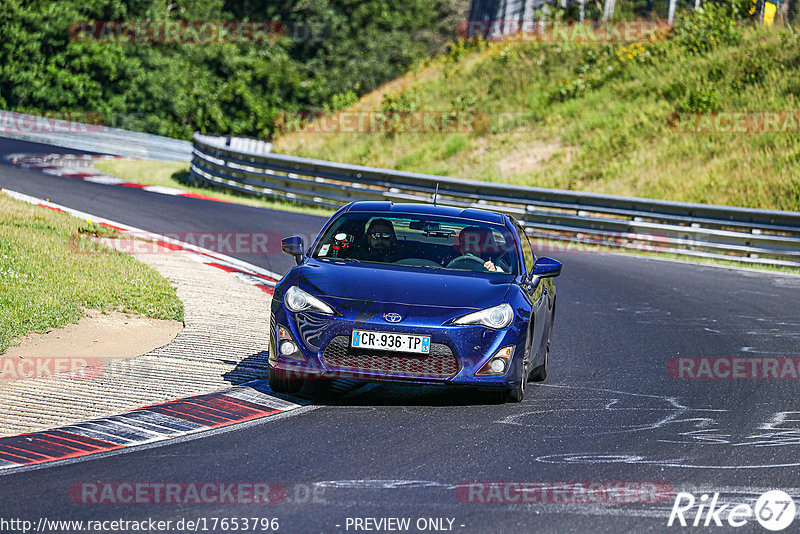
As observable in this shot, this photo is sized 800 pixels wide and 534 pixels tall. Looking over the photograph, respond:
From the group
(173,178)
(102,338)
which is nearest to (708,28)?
(173,178)

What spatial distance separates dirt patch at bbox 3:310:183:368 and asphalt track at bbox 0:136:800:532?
7.63 feet

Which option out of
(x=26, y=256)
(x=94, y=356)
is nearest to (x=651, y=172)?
(x=26, y=256)

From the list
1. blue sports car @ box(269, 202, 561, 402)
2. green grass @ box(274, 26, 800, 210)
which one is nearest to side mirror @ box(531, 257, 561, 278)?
blue sports car @ box(269, 202, 561, 402)

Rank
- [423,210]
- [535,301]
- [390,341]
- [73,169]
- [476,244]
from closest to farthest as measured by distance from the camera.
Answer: [390,341] → [535,301] → [476,244] → [423,210] → [73,169]

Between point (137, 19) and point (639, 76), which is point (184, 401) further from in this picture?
point (137, 19)

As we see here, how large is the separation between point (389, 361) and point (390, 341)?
0.48 feet

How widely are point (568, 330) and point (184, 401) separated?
5447 mm

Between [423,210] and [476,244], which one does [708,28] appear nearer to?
[423,210]

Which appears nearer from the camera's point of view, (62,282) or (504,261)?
(504,261)

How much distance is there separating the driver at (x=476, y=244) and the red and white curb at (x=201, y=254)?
445 centimetres

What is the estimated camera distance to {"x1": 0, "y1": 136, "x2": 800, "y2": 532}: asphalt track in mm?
5422

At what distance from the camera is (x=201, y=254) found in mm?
15711

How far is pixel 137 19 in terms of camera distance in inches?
2104

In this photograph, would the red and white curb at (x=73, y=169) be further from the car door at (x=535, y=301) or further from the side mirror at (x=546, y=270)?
the side mirror at (x=546, y=270)
